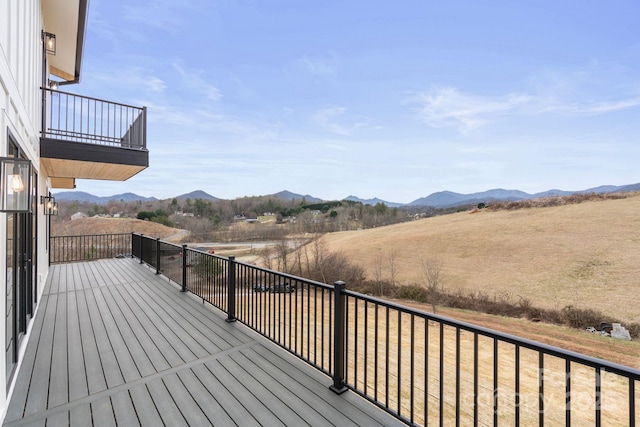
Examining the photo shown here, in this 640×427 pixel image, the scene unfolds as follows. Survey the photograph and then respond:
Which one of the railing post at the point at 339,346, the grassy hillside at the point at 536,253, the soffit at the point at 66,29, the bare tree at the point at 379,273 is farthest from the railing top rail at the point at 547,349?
the grassy hillside at the point at 536,253

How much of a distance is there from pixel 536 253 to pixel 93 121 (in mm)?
30351

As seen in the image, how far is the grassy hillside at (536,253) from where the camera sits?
1909 centimetres

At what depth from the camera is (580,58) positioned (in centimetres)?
3134

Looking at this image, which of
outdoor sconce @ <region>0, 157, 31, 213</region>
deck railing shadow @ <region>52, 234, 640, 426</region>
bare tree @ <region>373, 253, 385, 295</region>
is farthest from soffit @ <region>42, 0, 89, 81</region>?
bare tree @ <region>373, 253, 385, 295</region>

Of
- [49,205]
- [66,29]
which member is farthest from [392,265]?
[66,29]

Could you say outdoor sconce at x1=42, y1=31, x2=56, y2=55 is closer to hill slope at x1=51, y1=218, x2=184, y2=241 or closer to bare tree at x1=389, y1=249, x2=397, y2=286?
hill slope at x1=51, y1=218, x2=184, y2=241

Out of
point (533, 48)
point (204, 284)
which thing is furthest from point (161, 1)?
point (533, 48)

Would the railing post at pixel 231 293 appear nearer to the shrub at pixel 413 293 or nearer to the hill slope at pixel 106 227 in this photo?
the shrub at pixel 413 293

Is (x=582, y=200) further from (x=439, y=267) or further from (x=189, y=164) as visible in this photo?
(x=189, y=164)

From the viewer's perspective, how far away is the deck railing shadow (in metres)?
1.58

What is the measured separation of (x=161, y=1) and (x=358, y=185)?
7747 cm

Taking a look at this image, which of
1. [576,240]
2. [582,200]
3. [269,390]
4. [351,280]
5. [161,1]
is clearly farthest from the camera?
[582,200]

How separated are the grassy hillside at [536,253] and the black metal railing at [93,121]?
20.0 m

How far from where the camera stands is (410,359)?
8.96ft
